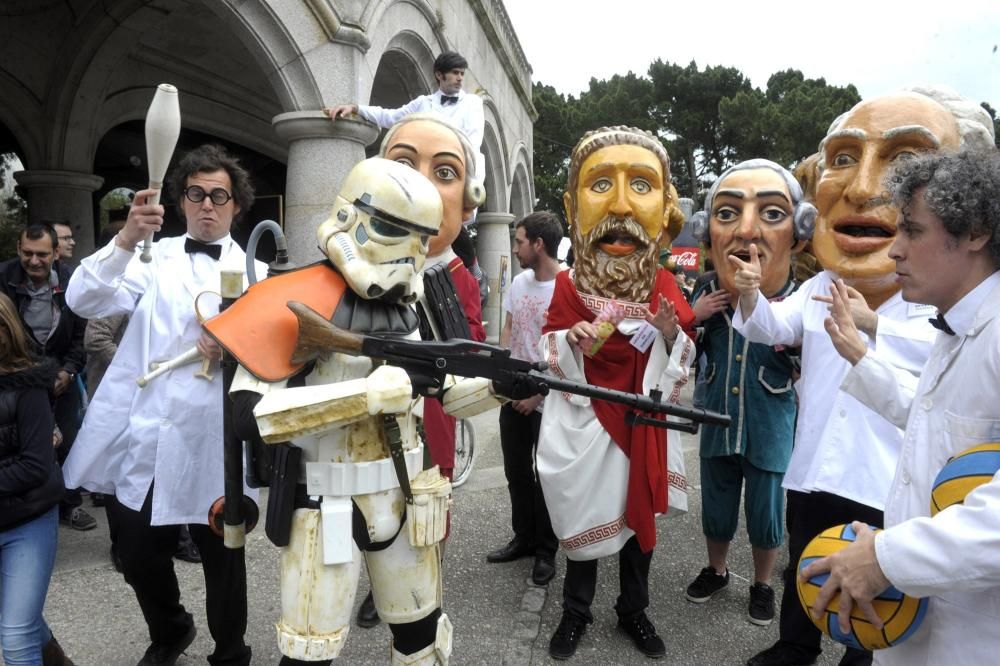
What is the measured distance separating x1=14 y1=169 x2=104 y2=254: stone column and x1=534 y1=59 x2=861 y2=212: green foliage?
20.5m

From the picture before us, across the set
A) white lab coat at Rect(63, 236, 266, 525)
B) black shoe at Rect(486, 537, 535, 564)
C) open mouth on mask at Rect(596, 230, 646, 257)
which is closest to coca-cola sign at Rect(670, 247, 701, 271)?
black shoe at Rect(486, 537, 535, 564)

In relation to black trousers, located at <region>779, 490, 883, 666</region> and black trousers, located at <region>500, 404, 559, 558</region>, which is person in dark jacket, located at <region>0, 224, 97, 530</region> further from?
black trousers, located at <region>779, 490, 883, 666</region>

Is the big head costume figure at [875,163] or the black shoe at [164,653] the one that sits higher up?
the big head costume figure at [875,163]

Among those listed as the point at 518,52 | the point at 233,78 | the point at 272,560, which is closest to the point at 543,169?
the point at 518,52

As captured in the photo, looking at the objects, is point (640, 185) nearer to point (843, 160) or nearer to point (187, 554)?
point (843, 160)

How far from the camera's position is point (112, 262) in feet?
7.63

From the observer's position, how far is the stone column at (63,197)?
656cm

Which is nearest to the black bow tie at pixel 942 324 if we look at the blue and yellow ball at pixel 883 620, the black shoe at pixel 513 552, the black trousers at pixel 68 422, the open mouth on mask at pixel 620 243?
the blue and yellow ball at pixel 883 620

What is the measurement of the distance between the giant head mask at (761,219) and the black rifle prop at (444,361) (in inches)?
46.1

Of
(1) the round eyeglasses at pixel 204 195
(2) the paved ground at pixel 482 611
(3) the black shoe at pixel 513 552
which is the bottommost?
(2) the paved ground at pixel 482 611

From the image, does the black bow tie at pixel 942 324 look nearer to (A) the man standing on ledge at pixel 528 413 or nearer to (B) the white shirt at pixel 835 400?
(B) the white shirt at pixel 835 400

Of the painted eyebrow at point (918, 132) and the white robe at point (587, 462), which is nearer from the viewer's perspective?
the painted eyebrow at point (918, 132)

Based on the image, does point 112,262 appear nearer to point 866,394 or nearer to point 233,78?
point 866,394

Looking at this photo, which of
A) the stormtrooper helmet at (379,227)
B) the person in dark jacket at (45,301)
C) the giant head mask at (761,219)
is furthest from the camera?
the person in dark jacket at (45,301)
